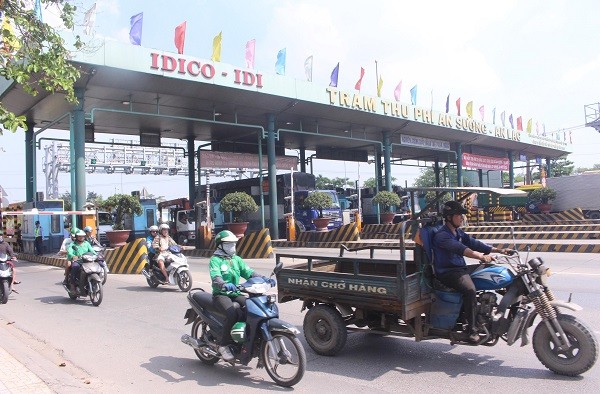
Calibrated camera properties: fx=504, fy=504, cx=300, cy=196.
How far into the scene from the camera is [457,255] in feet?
16.7

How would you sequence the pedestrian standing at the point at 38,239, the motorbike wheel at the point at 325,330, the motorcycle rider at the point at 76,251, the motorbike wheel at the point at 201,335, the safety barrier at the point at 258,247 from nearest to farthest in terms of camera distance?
the motorbike wheel at the point at 201,335 < the motorbike wheel at the point at 325,330 < the motorcycle rider at the point at 76,251 < the safety barrier at the point at 258,247 < the pedestrian standing at the point at 38,239

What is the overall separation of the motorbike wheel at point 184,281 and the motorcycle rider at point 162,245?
0.36 meters

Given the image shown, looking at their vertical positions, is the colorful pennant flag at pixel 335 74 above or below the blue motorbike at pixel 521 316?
above

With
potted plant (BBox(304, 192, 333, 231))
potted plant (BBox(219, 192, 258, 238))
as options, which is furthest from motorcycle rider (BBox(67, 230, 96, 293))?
potted plant (BBox(304, 192, 333, 231))

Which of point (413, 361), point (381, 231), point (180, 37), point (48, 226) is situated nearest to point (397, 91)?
point (381, 231)

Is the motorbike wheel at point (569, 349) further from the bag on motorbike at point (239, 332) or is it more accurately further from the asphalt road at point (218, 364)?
the bag on motorbike at point (239, 332)

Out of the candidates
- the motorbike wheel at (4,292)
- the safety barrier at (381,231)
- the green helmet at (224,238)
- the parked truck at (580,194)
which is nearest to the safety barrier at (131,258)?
the motorbike wheel at (4,292)

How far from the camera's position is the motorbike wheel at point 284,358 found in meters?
4.60

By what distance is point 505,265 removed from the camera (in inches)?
196

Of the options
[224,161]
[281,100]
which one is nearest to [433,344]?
[281,100]

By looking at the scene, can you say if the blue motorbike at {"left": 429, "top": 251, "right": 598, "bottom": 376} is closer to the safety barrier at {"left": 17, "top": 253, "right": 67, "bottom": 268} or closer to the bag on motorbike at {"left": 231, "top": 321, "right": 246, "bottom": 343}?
the bag on motorbike at {"left": 231, "top": 321, "right": 246, "bottom": 343}

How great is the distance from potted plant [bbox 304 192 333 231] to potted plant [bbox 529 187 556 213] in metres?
16.1

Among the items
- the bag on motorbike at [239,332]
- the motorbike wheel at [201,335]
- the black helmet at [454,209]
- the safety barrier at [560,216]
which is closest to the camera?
the bag on motorbike at [239,332]

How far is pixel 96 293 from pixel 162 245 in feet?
6.73
